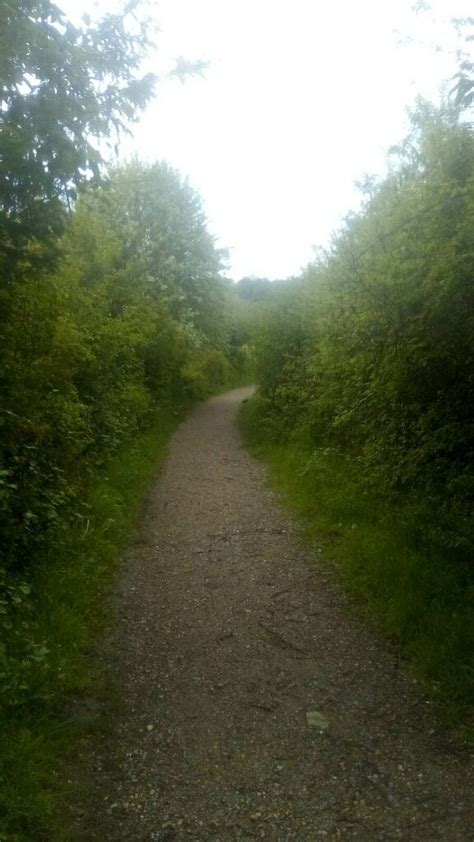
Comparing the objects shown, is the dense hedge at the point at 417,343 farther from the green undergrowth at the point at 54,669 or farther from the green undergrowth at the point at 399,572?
the green undergrowth at the point at 54,669

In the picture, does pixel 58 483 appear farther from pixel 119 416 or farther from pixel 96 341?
pixel 119 416

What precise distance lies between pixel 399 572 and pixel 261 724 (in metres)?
2.33

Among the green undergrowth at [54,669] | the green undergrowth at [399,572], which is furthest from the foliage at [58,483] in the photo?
the green undergrowth at [399,572]

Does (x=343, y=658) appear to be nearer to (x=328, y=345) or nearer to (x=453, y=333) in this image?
(x=453, y=333)

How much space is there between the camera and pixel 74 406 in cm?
835

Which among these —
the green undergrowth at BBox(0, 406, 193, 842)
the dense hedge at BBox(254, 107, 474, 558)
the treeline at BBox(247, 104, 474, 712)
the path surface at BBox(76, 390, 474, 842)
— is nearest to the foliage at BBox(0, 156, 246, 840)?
the green undergrowth at BBox(0, 406, 193, 842)

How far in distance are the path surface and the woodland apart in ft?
1.08

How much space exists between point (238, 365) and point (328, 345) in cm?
2859

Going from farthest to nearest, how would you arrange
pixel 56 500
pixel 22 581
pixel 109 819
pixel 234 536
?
pixel 234 536
pixel 56 500
pixel 22 581
pixel 109 819

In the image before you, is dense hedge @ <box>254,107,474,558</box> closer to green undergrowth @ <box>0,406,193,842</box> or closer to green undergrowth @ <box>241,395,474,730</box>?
green undergrowth @ <box>241,395,474,730</box>

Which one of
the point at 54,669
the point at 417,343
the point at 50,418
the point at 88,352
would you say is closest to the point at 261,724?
the point at 54,669

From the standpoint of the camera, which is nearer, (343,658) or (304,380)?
(343,658)

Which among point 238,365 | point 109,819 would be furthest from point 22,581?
point 238,365

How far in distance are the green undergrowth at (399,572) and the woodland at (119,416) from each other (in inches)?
0.9
